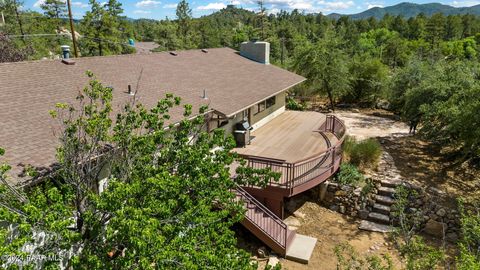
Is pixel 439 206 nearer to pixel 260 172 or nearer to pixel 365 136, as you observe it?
pixel 365 136

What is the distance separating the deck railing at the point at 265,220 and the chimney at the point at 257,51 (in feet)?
47.8

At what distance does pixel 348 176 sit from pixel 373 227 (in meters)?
2.42

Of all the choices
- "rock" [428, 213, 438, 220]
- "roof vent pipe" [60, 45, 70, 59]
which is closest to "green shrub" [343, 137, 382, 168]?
"rock" [428, 213, 438, 220]

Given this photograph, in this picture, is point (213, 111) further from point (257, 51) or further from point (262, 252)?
point (257, 51)

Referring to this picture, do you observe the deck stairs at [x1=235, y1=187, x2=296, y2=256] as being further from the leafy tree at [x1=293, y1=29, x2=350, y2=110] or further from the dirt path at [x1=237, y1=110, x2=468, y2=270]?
the leafy tree at [x1=293, y1=29, x2=350, y2=110]

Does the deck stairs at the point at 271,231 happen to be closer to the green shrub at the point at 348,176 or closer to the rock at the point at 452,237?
the green shrub at the point at 348,176

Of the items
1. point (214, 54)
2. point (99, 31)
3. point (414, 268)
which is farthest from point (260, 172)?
point (99, 31)

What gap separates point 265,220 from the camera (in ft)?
38.7

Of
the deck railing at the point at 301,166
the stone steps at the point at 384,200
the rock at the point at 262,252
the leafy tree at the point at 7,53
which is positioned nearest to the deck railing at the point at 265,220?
the rock at the point at 262,252

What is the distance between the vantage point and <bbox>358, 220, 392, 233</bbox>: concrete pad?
13644 millimetres

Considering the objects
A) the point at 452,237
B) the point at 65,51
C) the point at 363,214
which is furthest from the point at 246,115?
the point at 452,237

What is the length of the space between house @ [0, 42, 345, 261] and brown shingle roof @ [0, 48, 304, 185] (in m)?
0.02

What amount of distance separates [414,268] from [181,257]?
4.77 m

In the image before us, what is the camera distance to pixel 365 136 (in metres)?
22.2
